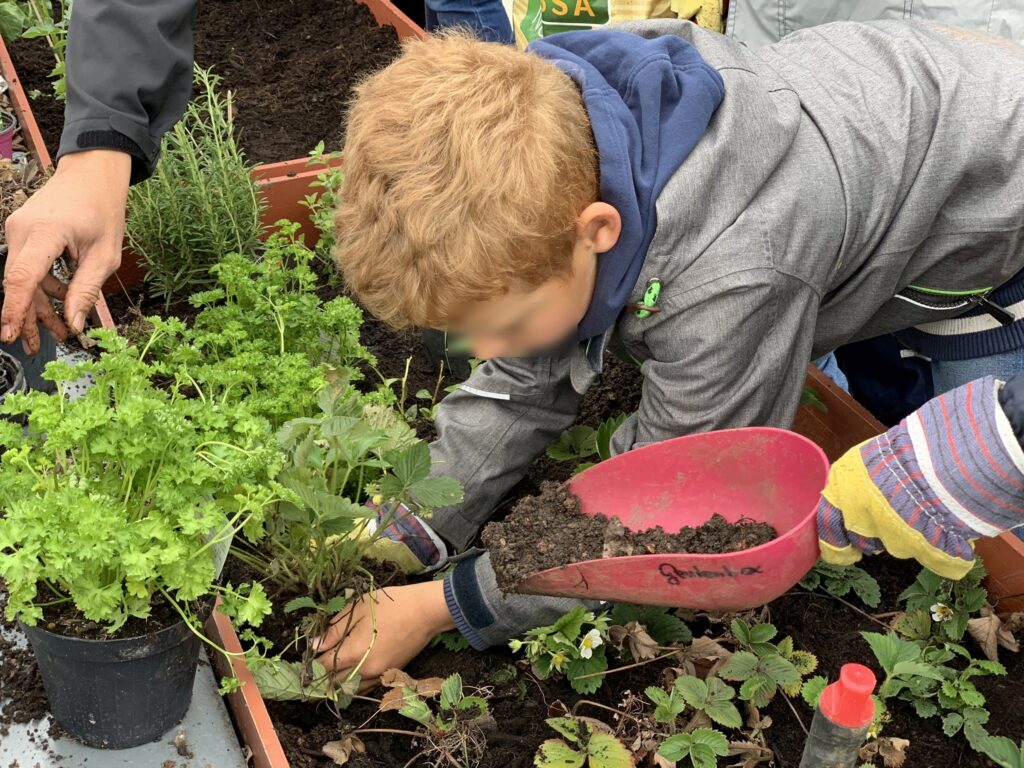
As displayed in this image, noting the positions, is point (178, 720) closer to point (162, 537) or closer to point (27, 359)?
point (162, 537)

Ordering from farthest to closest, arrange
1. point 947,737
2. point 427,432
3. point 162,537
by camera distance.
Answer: point 427,432
point 947,737
point 162,537

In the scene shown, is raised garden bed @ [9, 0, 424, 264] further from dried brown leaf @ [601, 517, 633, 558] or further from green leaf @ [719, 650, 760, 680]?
green leaf @ [719, 650, 760, 680]

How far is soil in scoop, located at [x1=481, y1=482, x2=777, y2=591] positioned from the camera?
1.67m

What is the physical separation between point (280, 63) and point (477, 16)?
2.58ft

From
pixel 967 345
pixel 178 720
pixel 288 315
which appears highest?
pixel 288 315

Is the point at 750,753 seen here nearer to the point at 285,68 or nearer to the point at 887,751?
the point at 887,751

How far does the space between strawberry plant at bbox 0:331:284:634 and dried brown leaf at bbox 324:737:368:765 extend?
14.3 inches

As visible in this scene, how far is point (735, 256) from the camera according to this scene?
1635 millimetres

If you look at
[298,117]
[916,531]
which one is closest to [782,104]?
[916,531]

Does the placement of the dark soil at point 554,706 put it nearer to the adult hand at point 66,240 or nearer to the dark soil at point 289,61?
the adult hand at point 66,240

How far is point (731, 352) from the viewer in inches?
66.3

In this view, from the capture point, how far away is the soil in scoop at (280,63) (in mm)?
3500

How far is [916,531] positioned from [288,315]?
124cm

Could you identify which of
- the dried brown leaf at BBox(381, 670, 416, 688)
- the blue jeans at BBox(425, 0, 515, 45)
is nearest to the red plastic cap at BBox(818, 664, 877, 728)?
the dried brown leaf at BBox(381, 670, 416, 688)
